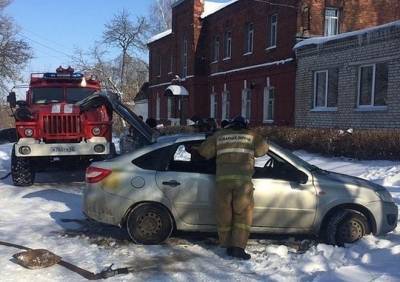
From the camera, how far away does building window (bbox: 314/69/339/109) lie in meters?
19.8

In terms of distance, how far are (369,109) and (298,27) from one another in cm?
562

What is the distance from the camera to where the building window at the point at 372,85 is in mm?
17172

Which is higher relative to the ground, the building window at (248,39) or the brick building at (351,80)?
the building window at (248,39)

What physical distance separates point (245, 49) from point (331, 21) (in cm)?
578

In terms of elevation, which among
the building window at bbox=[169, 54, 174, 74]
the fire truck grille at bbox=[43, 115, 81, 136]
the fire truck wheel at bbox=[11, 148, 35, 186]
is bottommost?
the fire truck wheel at bbox=[11, 148, 35, 186]

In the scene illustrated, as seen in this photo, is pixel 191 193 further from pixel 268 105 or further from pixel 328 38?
pixel 268 105

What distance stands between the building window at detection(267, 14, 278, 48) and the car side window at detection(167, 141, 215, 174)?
17728mm

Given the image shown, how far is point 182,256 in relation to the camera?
6258mm

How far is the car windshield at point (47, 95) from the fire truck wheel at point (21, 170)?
1740 millimetres

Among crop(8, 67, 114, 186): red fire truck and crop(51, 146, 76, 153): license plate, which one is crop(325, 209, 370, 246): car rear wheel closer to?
crop(8, 67, 114, 186): red fire truck

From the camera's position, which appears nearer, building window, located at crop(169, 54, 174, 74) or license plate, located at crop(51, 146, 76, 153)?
A: license plate, located at crop(51, 146, 76, 153)

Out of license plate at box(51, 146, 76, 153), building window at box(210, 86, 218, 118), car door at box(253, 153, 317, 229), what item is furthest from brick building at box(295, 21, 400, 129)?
car door at box(253, 153, 317, 229)

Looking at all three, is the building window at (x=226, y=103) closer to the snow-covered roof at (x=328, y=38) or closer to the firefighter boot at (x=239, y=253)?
the snow-covered roof at (x=328, y=38)

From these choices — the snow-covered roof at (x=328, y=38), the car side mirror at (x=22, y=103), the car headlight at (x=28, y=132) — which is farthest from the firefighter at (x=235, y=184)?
the snow-covered roof at (x=328, y=38)
